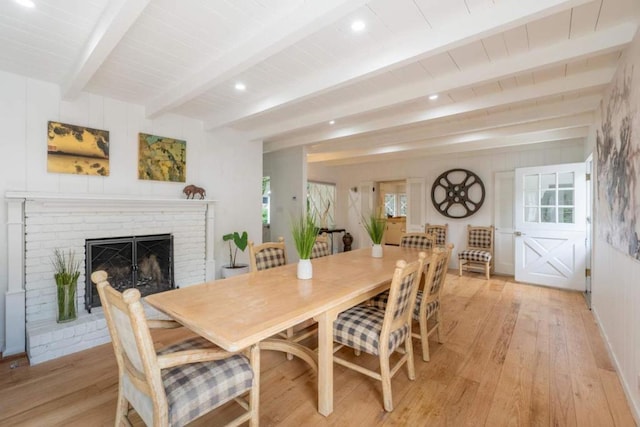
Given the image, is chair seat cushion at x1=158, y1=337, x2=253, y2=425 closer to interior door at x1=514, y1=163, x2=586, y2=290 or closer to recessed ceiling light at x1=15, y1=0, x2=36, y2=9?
recessed ceiling light at x1=15, y1=0, x2=36, y2=9

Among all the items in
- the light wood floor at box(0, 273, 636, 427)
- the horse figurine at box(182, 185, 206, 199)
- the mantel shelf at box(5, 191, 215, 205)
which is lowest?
the light wood floor at box(0, 273, 636, 427)

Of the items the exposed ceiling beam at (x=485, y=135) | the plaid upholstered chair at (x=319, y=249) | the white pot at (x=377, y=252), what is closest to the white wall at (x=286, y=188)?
the exposed ceiling beam at (x=485, y=135)

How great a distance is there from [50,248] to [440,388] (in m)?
3.51

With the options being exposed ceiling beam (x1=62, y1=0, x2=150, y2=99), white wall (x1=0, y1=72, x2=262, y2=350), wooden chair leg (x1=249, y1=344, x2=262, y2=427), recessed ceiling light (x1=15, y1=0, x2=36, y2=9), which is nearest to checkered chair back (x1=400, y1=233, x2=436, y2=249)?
white wall (x1=0, y1=72, x2=262, y2=350)

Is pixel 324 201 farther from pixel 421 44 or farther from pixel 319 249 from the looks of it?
pixel 421 44

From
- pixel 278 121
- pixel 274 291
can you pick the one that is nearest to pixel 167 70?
pixel 278 121

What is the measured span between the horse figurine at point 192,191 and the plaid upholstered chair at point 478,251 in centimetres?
446

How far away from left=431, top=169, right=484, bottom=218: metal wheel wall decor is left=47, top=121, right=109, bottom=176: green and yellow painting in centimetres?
556

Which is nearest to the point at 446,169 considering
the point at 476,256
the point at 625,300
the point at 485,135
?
the point at 485,135

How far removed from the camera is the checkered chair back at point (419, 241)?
3.69 m

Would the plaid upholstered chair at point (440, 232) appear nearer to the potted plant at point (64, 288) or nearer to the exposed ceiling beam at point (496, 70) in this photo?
the exposed ceiling beam at point (496, 70)

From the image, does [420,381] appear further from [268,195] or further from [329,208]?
[329,208]

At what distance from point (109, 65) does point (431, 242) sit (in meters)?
3.71

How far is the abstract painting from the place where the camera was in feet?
5.82
